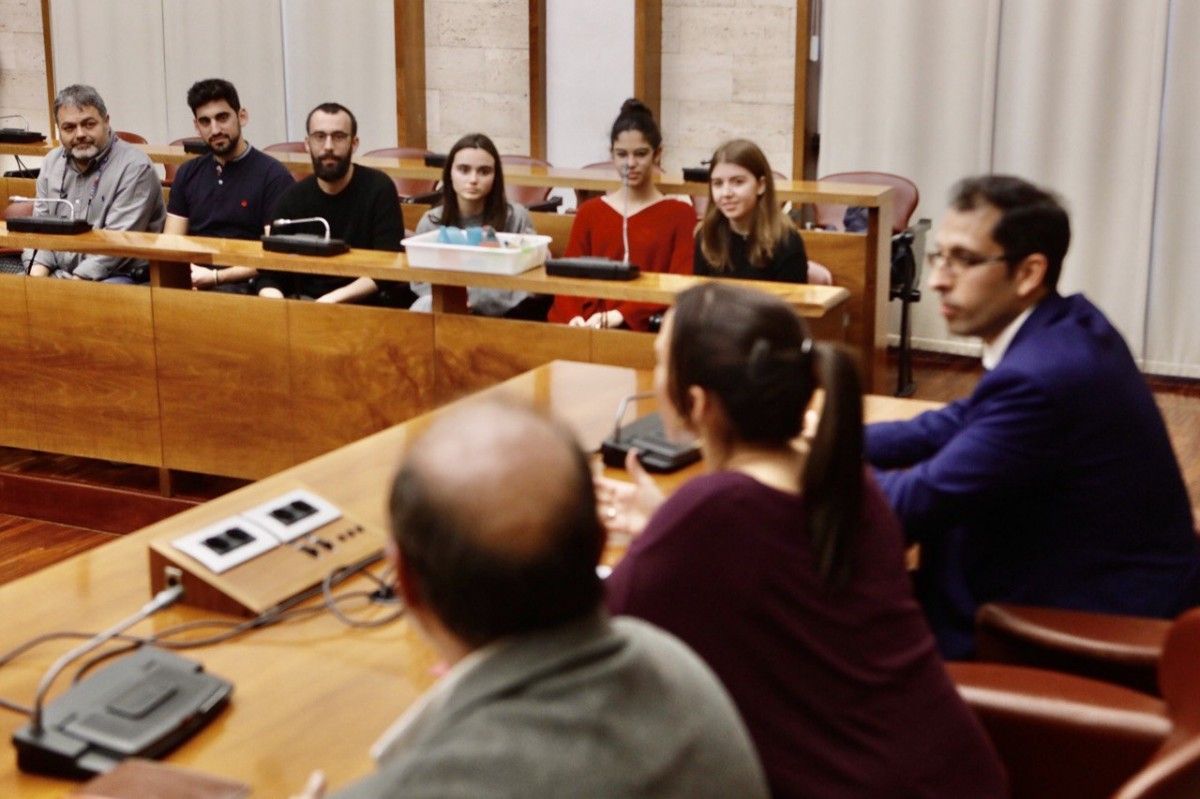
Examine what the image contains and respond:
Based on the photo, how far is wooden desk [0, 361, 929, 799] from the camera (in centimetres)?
170

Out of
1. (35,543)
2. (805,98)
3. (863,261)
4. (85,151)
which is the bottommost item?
(35,543)

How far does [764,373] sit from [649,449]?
39.2 inches

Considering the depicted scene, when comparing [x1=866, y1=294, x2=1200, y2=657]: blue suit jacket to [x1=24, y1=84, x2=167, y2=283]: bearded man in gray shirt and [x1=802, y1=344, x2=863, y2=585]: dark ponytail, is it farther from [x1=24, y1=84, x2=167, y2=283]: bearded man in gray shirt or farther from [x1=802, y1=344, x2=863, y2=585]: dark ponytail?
[x1=24, y1=84, x2=167, y2=283]: bearded man in gray shirt

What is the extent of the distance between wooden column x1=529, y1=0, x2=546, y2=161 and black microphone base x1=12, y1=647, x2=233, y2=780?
6087mm

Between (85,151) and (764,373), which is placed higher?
(85,151)

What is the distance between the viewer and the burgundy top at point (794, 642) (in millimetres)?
1584

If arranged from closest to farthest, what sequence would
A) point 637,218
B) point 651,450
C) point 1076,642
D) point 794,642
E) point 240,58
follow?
point 794,642
point 1076,642
point 651,450
point 637,218
point 240,58

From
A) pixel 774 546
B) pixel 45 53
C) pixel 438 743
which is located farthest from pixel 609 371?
pixel 45 53

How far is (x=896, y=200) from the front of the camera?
608 centimetres

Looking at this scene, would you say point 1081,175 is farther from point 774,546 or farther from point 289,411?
point 774,546

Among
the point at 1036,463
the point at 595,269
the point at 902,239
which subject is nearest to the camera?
the point at 1036,463

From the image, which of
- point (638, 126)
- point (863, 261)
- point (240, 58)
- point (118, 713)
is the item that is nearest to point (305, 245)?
point (638, 126)

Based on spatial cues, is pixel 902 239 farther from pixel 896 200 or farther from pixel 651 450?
pixel 651 450

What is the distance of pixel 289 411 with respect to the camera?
4555 mm
